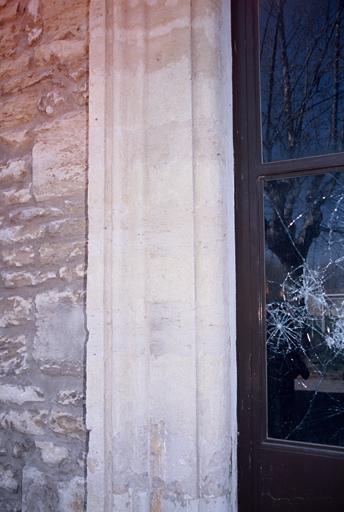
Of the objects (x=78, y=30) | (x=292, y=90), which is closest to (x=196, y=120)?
(x=292, y=90)

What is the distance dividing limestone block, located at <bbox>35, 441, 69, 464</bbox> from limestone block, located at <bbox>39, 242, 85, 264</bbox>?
0.75 meters

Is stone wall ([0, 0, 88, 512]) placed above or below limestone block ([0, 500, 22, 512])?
above

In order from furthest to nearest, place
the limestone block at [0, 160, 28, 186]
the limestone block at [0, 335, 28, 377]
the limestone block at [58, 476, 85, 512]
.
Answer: the limestone block at [0, 160, 28, 186] → the limestone block at [0, 335, 28, 377] → the limestone block at [58, 476, 85, 512]

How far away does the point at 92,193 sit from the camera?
1.89 metres

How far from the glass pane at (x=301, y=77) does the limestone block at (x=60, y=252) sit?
84cm

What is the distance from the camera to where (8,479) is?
2006mm

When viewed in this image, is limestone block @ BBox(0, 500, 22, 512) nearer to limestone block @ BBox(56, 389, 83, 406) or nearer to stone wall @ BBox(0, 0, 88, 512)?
stone wall @ BBox(0, 0, 88, 512)

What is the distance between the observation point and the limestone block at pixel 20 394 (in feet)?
6.47

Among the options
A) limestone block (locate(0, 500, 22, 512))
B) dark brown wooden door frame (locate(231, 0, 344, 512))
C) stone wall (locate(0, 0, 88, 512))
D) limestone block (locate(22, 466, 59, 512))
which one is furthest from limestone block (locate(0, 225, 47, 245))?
limestone block (locate(0, 500, 22, 512))

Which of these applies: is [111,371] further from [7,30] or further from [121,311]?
[7,30]

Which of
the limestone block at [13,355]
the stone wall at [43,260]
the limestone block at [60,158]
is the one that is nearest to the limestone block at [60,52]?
the stone wall at [43,260]

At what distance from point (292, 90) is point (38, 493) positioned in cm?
191

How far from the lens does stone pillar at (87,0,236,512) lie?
1.71 meters

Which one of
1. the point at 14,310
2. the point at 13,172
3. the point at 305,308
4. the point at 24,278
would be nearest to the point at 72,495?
the point at 14,310
